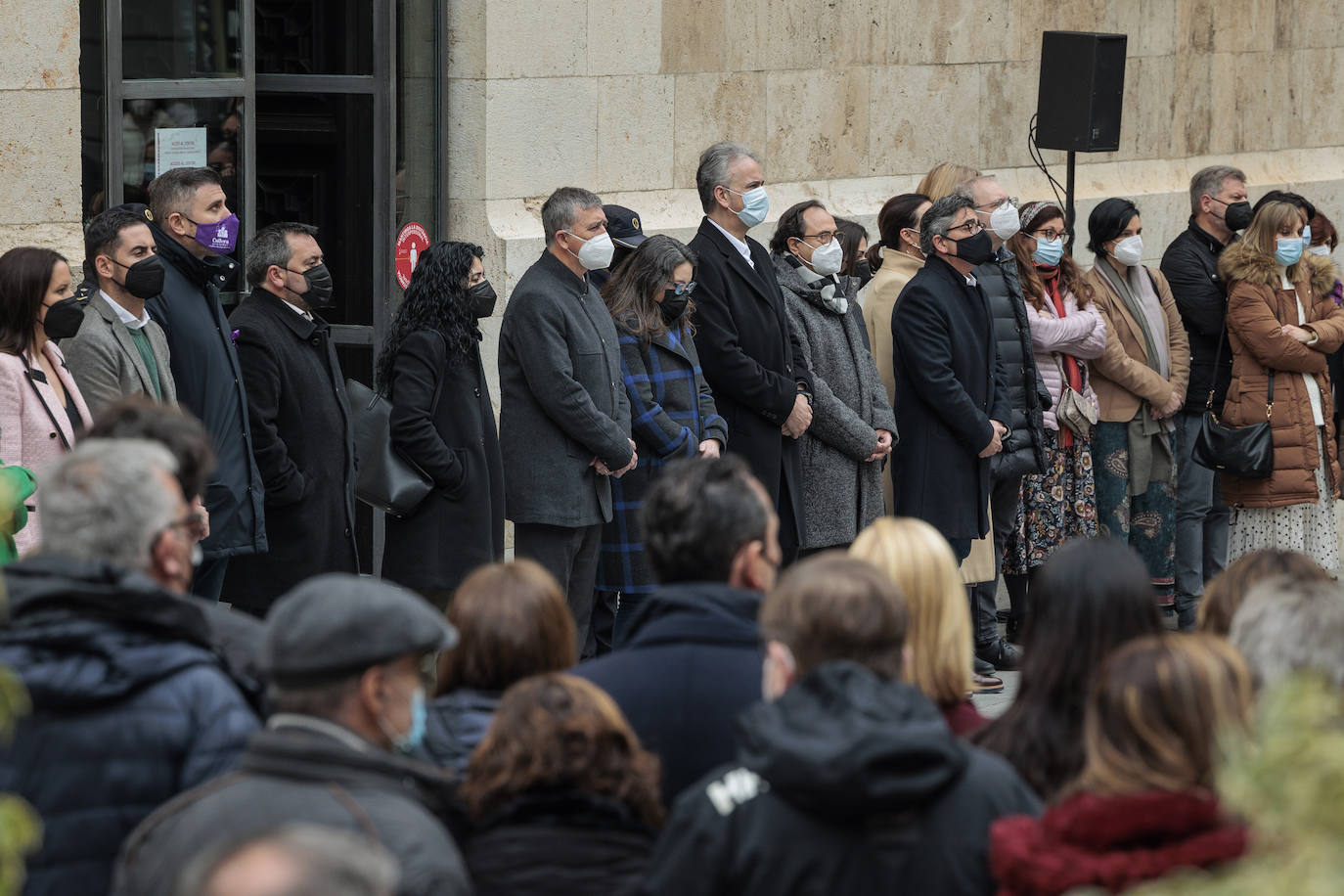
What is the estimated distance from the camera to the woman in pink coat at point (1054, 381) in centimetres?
859

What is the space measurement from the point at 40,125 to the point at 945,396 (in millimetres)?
3672

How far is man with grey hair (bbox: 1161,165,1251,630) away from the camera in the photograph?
920 cm

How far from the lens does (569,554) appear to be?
7293 millimetres

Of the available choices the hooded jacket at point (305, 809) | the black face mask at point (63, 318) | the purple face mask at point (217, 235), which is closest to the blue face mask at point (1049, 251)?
the purple face mask at point (217, 235)

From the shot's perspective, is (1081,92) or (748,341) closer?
(748,341)

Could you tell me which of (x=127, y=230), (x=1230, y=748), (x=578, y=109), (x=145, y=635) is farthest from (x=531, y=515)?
(x=1230, y=748)

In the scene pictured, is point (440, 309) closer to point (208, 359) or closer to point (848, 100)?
point (208, 359)

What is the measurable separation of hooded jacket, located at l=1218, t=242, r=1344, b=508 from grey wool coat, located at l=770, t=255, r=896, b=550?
2.08 meters

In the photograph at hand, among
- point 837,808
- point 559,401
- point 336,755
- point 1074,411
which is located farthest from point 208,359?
point 837,808

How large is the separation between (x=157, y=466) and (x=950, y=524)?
4932 millimetres

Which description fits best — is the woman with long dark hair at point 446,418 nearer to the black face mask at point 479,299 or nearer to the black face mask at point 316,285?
the black face mask at point 479,299

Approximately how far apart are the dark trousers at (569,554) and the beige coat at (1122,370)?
267cm

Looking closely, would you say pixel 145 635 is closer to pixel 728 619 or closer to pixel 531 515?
pixel 728 619

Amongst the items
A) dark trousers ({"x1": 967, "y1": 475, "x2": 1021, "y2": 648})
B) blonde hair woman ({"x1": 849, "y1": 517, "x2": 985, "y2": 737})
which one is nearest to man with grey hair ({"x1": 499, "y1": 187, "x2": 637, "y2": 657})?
dark trousers ({"x1": 967, "y1": 475, "x2": 1021, "y2": 648})
